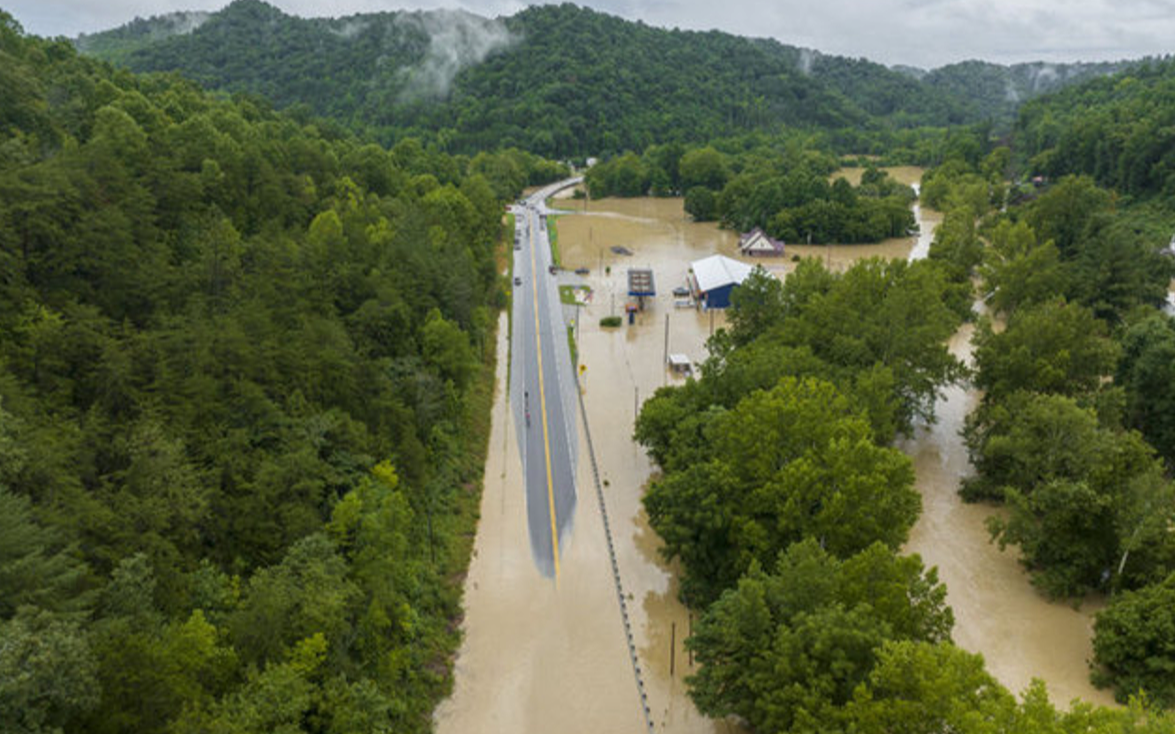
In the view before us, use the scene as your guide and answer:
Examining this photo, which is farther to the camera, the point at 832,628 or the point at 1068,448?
the point at 1068,448

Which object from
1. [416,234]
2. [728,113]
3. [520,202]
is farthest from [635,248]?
[728,113]

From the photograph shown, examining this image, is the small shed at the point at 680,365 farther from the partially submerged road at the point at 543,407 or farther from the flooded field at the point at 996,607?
the flooded field at the point at 996,607

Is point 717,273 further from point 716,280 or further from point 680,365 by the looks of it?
point 680,365

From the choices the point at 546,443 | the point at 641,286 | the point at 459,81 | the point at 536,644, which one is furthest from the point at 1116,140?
the point at 459,81

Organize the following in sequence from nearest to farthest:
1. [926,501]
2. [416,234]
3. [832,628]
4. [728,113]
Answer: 1. [832,628]
2. [926,501]
3. [416,234]
4. [728,113]

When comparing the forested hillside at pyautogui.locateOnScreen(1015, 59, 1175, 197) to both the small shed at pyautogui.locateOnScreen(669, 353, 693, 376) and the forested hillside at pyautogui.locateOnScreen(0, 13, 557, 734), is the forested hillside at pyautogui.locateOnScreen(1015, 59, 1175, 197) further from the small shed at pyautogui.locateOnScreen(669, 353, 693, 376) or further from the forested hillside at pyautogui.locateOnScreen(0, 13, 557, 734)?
the forested hillside at pyautogui.locateOnScreen(0, 13, 557, 734)

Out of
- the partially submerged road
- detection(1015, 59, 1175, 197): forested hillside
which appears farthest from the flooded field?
detection(1015, 59, 1175, 197): forested hillside

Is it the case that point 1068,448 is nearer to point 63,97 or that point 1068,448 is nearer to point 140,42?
point 63,97
